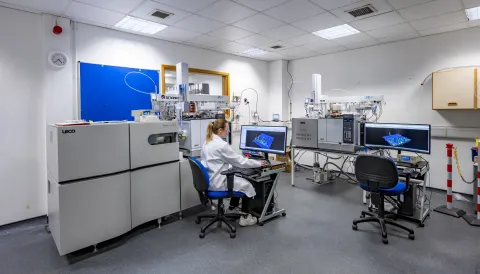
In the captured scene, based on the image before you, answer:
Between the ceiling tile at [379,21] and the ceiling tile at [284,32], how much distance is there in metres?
0.78

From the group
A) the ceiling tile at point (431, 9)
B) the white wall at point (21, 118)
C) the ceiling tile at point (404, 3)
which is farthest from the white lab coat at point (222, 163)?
the ceiling tile at point (431, 9)

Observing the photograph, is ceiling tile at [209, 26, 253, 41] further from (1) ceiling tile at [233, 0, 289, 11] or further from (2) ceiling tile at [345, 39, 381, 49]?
(2) ceiling tile at [345, 39, 381, 49]

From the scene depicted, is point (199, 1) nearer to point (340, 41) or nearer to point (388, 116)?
point (340, 41)

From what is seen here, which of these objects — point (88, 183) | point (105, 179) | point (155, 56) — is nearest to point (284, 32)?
point (155, 56)

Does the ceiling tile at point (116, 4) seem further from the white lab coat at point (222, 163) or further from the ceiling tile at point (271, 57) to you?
the ceiling tile at point (271, 57)

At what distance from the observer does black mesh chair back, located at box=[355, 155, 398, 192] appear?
2453mm

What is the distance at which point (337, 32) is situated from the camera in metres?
4.13

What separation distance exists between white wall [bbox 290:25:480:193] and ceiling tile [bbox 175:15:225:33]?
2825 millimetres

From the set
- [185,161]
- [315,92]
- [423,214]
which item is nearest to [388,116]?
[315,92]

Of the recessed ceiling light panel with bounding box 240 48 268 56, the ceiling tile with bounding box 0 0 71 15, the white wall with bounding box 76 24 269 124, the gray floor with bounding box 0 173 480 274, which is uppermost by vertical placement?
the recessed ceiling light panel with bounding box 240 48 268 56

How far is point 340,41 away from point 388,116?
1593mm

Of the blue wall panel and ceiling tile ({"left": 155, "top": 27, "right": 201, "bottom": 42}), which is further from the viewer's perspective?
ceiling tile ({"left": 155, "top": 27, "right": 201, "bottom": 42})

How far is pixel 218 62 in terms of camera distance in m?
5.22

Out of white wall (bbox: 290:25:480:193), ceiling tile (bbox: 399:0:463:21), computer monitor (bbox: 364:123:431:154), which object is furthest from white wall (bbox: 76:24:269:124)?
ceiling tile (bbox: 399:0:463:21)
